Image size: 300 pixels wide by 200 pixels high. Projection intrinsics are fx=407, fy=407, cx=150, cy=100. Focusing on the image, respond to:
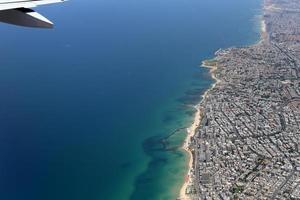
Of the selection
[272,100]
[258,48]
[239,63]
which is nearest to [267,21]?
[258,48]

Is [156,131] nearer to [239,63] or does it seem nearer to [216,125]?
[216,125]

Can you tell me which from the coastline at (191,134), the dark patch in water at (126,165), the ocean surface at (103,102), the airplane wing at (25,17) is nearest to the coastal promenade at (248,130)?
the coastline at (191,134)

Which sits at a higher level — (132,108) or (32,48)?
(32,48)

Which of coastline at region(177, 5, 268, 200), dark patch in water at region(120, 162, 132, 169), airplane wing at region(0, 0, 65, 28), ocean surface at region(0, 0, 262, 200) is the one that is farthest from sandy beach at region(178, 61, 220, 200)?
airplane wing at region(0, 0, 65, 28)

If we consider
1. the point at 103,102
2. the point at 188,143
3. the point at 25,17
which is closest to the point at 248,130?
the point at 188,143

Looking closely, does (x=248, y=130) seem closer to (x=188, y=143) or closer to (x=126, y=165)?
(x=188, y=143)
